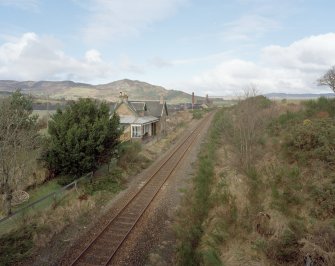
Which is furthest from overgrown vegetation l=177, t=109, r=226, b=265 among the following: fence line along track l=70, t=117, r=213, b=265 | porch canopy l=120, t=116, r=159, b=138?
porch canopy l=120, t=116, r=159, b=138

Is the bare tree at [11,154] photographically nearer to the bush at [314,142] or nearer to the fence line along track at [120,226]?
the fence line along track at [120,226]

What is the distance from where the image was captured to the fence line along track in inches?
436

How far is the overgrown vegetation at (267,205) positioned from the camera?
884 cm

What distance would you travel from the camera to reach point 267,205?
12.3 metres

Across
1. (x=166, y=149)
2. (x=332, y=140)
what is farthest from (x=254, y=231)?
(x=166, y=149)

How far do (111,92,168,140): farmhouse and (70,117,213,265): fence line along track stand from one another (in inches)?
494

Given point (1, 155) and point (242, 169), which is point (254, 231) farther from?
point (1, 155)

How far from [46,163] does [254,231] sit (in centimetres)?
1291

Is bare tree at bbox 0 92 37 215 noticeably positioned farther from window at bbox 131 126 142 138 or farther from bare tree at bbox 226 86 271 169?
window at bbox 131 126 142 138

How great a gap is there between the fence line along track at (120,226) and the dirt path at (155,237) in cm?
29

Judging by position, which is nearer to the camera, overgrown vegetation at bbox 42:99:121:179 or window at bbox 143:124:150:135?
overgrown vegetation at bbox 42:99:121:179

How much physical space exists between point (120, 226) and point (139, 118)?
1008 inches

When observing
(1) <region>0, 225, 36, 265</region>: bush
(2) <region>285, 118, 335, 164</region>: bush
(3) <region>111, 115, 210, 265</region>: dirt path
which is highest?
(2) <region>285, 118, 335, 164</region>: bush

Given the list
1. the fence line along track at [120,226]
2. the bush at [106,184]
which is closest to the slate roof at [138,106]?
the fence line along track at [120,226]
